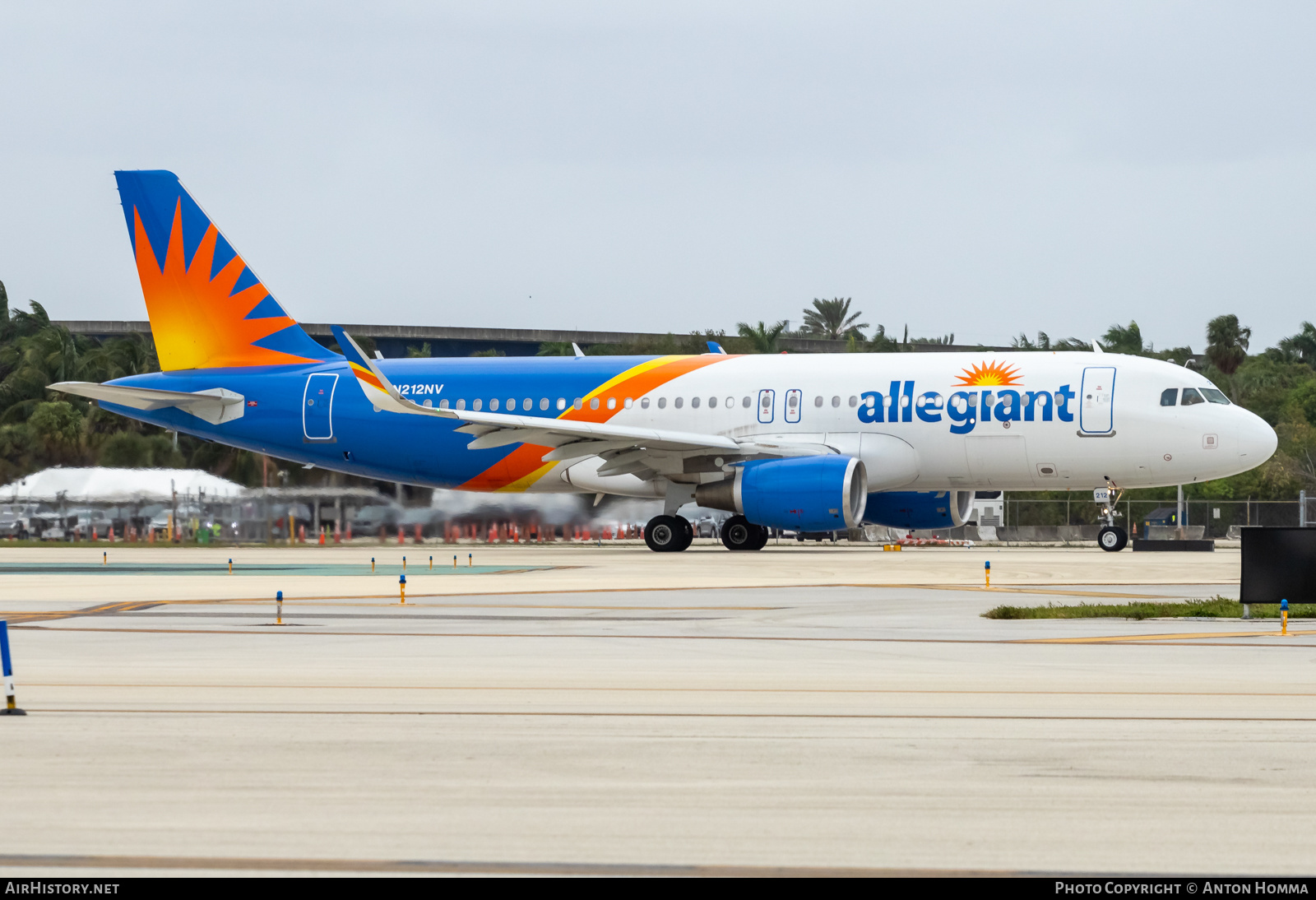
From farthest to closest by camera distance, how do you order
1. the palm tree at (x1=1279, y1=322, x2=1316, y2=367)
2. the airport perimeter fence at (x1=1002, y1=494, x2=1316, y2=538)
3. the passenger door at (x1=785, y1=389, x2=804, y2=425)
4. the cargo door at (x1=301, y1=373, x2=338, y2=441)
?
the palm tree at (x1=1279, y1=322, x2=1316, y2=367)
the airport perimeter fence at (x1=1002, y1=494, x2=1316, y2=538)
the cargo door at (x1=301, y1=373, x2=338, y2=441)
the passenger door at (x1=785, y1=389, x2=804, y2=425)

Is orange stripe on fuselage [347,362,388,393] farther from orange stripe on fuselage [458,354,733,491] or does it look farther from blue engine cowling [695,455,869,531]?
blue engine cowling [695,455,869,531]

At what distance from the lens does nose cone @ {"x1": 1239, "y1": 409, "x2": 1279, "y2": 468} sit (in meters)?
32.4

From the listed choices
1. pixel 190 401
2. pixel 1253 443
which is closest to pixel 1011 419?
pixel 1253 443

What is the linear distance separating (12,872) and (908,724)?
5.21 metres

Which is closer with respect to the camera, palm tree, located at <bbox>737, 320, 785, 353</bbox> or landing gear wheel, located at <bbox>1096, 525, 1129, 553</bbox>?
landing gear wheel, located at <bbox>1096, 525, 1129, 553</bbox>

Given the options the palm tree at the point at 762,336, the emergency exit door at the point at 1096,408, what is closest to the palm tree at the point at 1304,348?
the palm tree at the point at 762,336

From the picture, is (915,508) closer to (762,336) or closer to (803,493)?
(803,493)

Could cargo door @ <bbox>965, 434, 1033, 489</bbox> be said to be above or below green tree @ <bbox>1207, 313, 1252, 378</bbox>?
below

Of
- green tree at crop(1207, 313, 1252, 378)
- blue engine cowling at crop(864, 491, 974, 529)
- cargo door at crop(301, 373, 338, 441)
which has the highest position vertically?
green tree at crop(1207, 313, 1252, 378)

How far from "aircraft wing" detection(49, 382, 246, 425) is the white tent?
1988mm

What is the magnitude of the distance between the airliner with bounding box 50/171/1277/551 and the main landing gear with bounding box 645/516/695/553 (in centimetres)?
4

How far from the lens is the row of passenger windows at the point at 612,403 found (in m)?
34.3

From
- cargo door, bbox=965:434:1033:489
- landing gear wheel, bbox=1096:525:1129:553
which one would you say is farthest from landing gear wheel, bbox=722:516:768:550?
landing gear wheel, bbox=1096:525:1129:553

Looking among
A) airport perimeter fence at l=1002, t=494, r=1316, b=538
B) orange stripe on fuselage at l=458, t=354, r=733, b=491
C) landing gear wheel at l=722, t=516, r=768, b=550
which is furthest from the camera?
airport perimeter fence at l=1002, t=494, r=1316, b=538
